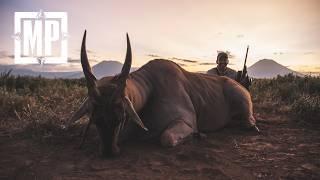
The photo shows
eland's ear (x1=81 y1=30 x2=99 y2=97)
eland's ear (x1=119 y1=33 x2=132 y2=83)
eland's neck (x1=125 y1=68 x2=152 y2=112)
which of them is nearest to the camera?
eland's ear (x1=81 y1=30 x2=99 y2=97)

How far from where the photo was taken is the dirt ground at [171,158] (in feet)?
14.0

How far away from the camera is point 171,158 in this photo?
15.5 feet

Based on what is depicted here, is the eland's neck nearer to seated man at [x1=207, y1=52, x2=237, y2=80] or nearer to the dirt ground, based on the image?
the dirt ground

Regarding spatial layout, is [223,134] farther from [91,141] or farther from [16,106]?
[16,106]

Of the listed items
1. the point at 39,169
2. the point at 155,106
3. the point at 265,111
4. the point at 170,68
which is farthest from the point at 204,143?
the point at 265,111

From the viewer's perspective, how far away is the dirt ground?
14.0ft

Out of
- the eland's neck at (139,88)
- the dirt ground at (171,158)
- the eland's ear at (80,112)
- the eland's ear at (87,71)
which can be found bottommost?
the dirt ground at (171,158)

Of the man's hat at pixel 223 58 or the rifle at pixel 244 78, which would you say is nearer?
the rifle at pixel 244 78

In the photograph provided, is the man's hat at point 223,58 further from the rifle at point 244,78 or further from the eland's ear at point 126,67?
the eland's ear at point 126,67

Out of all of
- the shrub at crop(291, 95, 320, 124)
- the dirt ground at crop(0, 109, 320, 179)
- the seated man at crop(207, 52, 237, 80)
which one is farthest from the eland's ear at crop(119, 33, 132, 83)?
the seated man at crop(207, 52, 237, 80)

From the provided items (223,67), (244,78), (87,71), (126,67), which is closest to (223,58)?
(223,67)

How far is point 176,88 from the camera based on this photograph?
595 centimetres

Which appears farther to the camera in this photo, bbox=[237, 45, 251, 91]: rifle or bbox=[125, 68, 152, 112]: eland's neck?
Answer: bbox=[237, 45, 251, 91]: rifle

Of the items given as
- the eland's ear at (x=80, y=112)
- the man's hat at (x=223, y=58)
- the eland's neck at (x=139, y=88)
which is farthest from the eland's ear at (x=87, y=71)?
the man's hat at (x=223, y=58)
